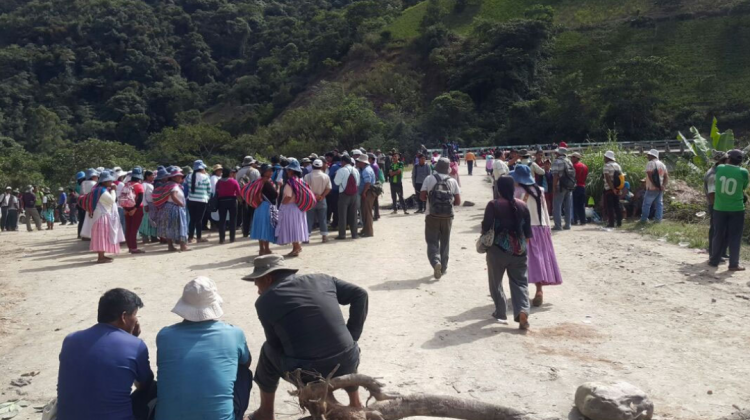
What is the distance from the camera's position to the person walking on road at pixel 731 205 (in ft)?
31.2

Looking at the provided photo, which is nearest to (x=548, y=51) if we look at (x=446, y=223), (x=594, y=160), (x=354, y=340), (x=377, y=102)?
(x=377, y=102)

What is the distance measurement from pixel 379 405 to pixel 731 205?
7.21 metres

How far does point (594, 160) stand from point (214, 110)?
70.4m

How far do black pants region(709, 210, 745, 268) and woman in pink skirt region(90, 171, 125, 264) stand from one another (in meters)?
9.41

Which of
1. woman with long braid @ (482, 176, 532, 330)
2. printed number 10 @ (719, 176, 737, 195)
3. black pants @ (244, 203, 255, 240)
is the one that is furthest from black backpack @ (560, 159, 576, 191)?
woman with long braid @ (482, 176, 532, 330)

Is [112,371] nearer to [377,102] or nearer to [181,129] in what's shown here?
[181,129]

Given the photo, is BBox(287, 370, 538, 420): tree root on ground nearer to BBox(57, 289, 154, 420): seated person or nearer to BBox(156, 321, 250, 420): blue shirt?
BBox(156, 321, 250, 420): blue shirt

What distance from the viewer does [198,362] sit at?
4.04 metres

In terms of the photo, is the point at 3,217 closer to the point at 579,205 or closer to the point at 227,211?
the point at 227,211

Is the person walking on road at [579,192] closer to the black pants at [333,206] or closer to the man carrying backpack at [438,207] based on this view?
the black pants at [333,206]

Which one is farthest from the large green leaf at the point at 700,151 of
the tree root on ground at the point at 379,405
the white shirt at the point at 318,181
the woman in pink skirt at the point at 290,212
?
the tree root on ground at the point at 379,405

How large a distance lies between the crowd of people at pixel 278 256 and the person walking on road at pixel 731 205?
17 millimetres

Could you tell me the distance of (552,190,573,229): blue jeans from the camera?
45.3 ft

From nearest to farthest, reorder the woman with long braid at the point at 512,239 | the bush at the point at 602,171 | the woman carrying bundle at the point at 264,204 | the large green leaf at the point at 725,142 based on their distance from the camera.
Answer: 1. the woman with long braid at the point at 512,239
2. the woman carrying bundle at the point at 264,204
3. the bush at the point at 602,171
4. the large green leaf at the point at 725,142
